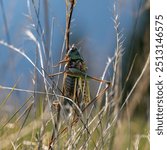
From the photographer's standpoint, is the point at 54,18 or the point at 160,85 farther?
the point at 160,85

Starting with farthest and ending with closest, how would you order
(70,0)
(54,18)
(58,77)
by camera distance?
(54,18) → (58,77) → (70,0)

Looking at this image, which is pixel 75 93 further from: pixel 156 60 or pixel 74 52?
pixel 156 60

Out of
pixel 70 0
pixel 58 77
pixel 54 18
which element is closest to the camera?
pixel 70 0

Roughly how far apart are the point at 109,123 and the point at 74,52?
246 mm

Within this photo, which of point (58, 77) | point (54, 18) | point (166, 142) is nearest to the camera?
point (58, 77)

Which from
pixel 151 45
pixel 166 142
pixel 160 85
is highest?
pixel 151 45

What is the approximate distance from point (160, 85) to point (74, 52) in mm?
504

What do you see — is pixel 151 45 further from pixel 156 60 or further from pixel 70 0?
pixel 70 0

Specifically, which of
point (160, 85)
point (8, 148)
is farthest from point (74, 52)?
point (160, 85)

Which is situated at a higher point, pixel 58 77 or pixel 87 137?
pixel 58 77

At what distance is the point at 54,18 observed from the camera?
1121 millimetres

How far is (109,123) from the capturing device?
1.07 m

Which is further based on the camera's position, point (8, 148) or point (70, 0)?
point (8, 148)

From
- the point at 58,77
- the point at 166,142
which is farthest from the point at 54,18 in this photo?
the point at 166,142
